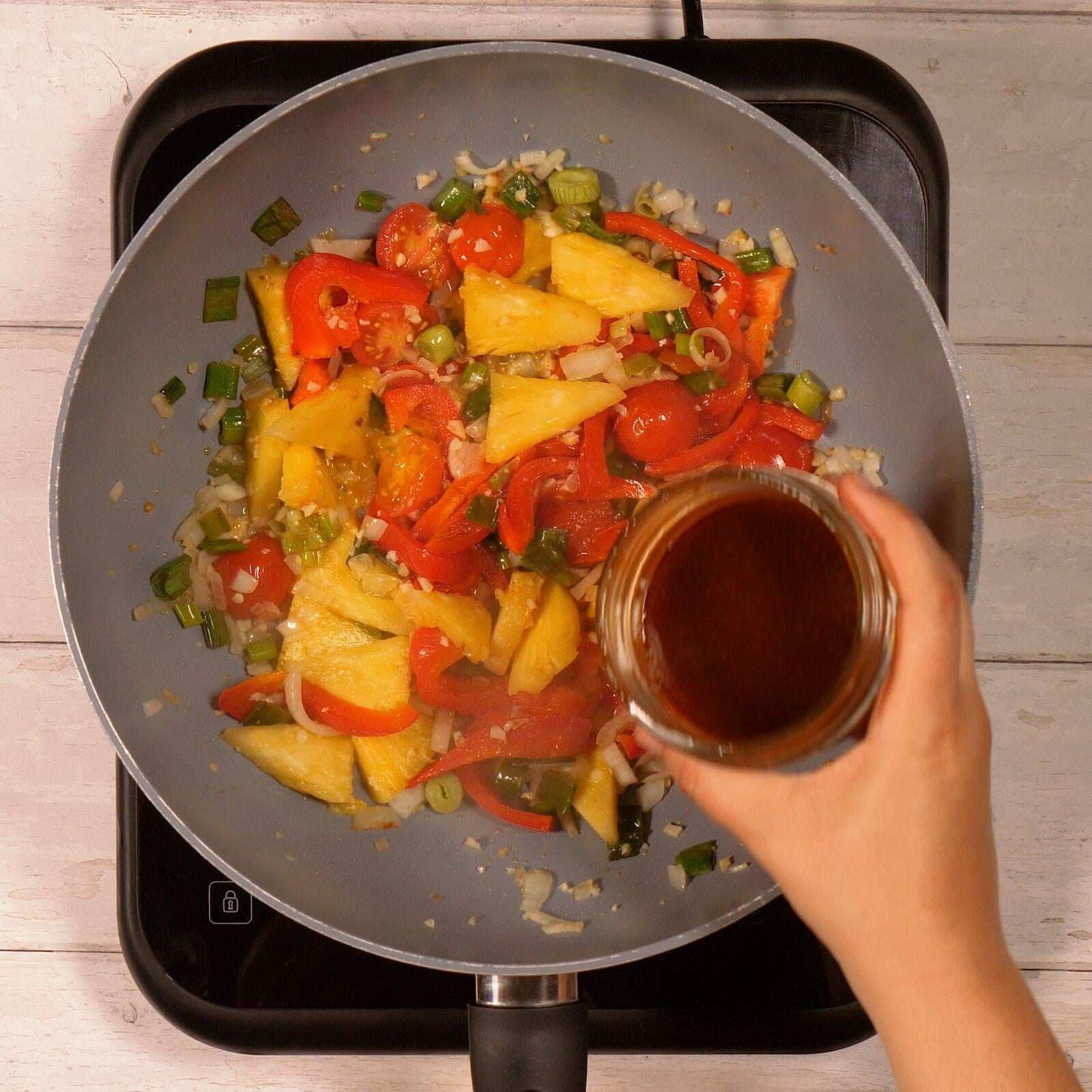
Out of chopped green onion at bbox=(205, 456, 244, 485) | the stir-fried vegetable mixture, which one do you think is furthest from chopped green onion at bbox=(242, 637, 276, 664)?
chopped green onion at bbox=(205, 456, 244, 485)

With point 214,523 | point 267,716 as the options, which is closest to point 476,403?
point 214,523

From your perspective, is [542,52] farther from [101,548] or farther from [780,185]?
[101,548]

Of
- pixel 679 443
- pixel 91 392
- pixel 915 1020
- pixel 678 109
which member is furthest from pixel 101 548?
pixel 915 1020

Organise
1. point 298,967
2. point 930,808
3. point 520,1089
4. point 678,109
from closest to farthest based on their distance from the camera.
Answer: point 930,808, point 520,1089, point 678,109, point 298,967

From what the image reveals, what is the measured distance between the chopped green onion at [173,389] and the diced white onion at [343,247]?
0.80 feet

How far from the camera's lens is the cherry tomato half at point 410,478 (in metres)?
1.24

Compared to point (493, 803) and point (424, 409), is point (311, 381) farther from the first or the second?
point (493, 803)

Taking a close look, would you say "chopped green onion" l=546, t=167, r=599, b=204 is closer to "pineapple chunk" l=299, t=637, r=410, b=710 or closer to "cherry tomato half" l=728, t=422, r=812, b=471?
"cherry tomato half" l=728, t=422, r=812, b=471

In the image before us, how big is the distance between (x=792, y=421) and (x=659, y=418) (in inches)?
7.5

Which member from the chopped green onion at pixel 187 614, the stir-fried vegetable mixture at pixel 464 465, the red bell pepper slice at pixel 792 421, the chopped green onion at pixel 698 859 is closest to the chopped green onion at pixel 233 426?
the stir-fried vegetable mixture at pixel 464 465

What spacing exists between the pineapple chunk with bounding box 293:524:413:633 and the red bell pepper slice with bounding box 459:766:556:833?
0.22m

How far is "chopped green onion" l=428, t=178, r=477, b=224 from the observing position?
1.27 m

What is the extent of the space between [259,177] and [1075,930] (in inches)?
59.4

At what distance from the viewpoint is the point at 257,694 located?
50.0 inches
